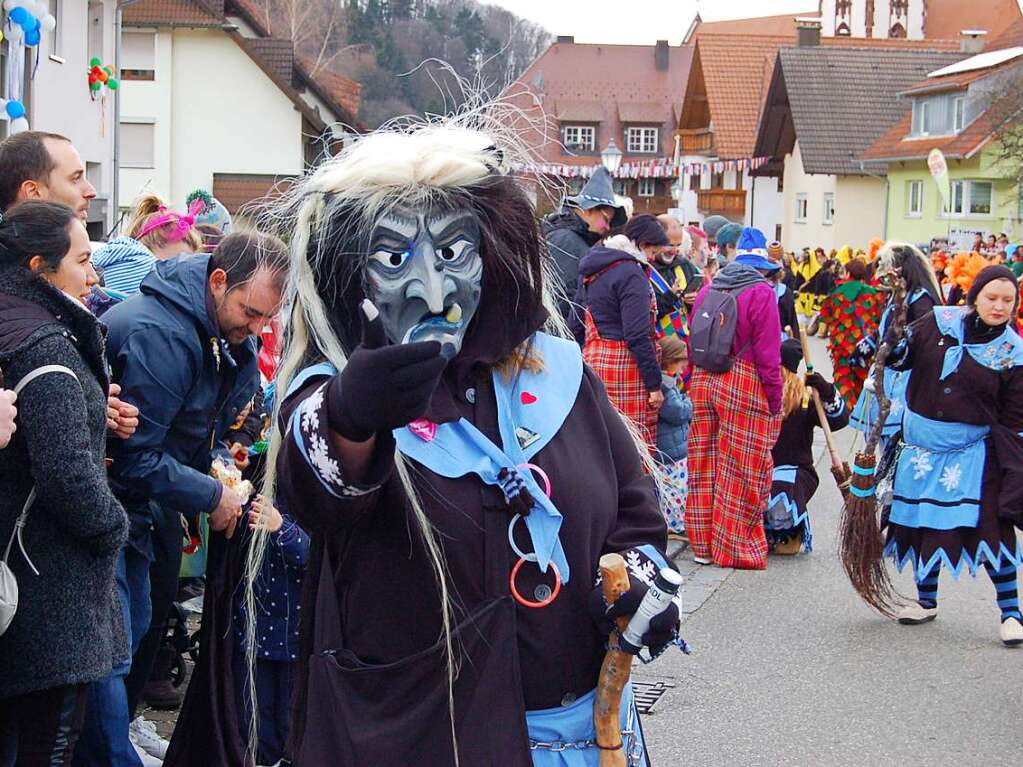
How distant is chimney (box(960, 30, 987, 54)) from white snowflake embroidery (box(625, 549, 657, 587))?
164 feet

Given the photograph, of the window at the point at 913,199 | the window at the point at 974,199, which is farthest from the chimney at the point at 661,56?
the window at the point at 974,199

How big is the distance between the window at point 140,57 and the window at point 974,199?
72.5 feet

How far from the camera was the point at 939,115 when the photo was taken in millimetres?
40531

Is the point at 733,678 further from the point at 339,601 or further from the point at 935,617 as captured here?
the point at 339,601

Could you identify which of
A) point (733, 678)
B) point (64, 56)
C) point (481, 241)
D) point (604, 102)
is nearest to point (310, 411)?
point (481, 241)

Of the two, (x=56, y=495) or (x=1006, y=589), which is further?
(x=1006, y=589)

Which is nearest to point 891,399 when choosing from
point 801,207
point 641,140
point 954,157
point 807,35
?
point 954,157

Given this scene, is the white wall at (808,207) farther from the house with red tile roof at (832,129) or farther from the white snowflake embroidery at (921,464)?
the white snowflake embroidery at (921,464)

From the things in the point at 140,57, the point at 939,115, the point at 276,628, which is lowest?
the point at 276,628

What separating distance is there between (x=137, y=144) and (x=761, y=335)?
31456 mm

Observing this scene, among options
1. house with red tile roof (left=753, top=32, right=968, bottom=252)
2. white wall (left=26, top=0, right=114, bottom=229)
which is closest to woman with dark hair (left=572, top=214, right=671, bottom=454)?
white wall (left=26, top=0, right=114, bottom=229)

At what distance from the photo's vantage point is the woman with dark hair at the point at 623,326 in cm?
800

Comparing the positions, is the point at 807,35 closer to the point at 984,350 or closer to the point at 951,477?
the point at 984,350

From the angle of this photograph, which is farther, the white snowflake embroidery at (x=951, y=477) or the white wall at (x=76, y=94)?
the white wall at (x=76, y=94)
